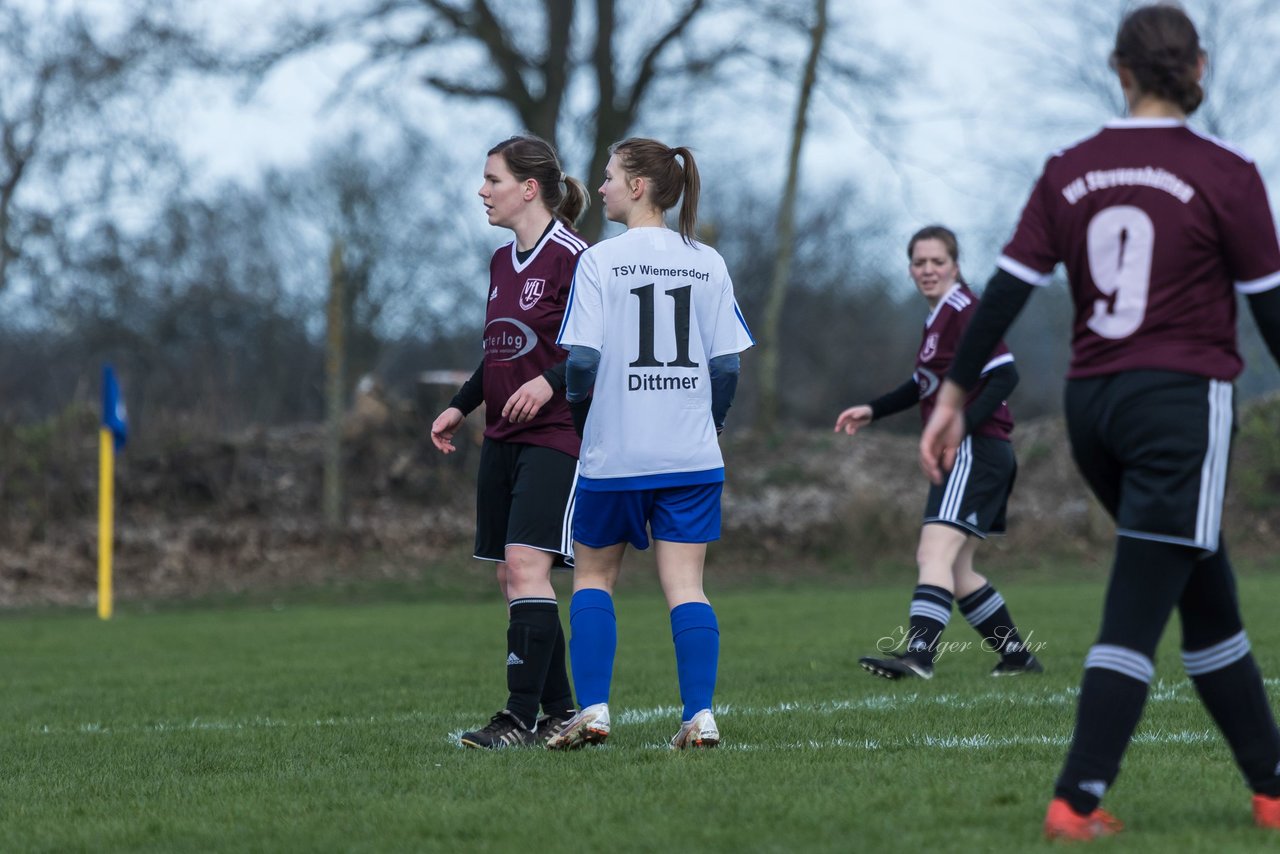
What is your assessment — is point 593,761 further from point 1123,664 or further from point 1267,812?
point 1267,812

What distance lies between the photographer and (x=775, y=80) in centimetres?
2295

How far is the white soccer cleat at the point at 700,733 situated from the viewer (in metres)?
4.98

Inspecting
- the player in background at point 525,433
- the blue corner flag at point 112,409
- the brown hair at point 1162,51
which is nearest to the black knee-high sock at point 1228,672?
the brown hair at point 1162,51

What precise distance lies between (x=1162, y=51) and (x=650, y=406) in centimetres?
212

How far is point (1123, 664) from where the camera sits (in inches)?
137

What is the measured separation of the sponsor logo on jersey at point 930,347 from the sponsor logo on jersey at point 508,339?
253 centimetres

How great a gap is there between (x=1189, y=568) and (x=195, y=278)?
98.8 ft

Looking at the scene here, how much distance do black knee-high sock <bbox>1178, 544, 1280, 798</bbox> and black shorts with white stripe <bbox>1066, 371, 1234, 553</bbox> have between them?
9.2 inches

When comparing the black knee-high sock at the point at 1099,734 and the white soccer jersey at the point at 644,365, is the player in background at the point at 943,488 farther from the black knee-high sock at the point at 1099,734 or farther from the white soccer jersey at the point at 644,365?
the black knee-high sock at the point at 1099,734

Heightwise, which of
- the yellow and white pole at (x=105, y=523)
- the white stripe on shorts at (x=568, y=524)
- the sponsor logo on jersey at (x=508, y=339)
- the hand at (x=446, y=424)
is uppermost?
the sponsor logo on jersey at (x=508, y=339)

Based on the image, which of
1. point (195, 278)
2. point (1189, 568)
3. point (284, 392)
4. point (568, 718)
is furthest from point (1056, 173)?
point (195, 278)

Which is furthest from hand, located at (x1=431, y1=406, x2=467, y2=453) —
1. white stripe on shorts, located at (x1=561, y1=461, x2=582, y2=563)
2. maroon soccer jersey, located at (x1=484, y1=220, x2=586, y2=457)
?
white stripe on shorts, located at (x1=561, y1=461, x2=582, y2=563)

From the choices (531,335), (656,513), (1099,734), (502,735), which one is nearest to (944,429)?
Result: (1099,734)

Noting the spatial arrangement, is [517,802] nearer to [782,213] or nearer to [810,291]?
[782,213]
